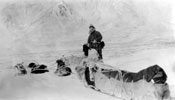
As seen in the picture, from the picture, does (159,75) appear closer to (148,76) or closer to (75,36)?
(148,76)

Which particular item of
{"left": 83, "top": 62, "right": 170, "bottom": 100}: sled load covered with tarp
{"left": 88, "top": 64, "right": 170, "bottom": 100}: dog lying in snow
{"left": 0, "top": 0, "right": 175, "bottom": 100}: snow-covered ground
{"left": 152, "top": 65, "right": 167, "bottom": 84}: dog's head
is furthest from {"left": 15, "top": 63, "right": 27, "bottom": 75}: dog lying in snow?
{"left": 152, "top": 65, "right": 167, "bottom": 84}: dog's head

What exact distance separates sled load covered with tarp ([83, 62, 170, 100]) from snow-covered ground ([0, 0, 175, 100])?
104 millimetres

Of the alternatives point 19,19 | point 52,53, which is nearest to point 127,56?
point 52,53

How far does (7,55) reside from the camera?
5.34 metres

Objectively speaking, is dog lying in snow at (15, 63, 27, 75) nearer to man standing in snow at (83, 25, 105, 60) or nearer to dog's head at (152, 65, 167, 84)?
man standing in snow at (83, 25, 105, 60)

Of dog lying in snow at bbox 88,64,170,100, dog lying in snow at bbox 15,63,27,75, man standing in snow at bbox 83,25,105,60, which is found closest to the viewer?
dog lying in snow at bbox 88,64,170,100

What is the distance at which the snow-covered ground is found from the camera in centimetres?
529

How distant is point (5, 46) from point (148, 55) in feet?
7.44

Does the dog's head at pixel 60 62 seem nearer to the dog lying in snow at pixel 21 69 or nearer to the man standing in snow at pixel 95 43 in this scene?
the man standing in snow at pixel 95 43

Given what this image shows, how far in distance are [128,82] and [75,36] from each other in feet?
3.63

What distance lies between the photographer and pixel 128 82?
526 cm

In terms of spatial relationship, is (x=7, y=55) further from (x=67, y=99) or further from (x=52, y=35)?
(x=67, y=99)

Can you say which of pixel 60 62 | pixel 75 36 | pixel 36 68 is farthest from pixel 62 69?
pixel 75 36

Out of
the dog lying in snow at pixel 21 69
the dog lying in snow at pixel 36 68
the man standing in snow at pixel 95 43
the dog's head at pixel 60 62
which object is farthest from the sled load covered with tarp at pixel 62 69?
the dog lying in snow at pixel 21 69
